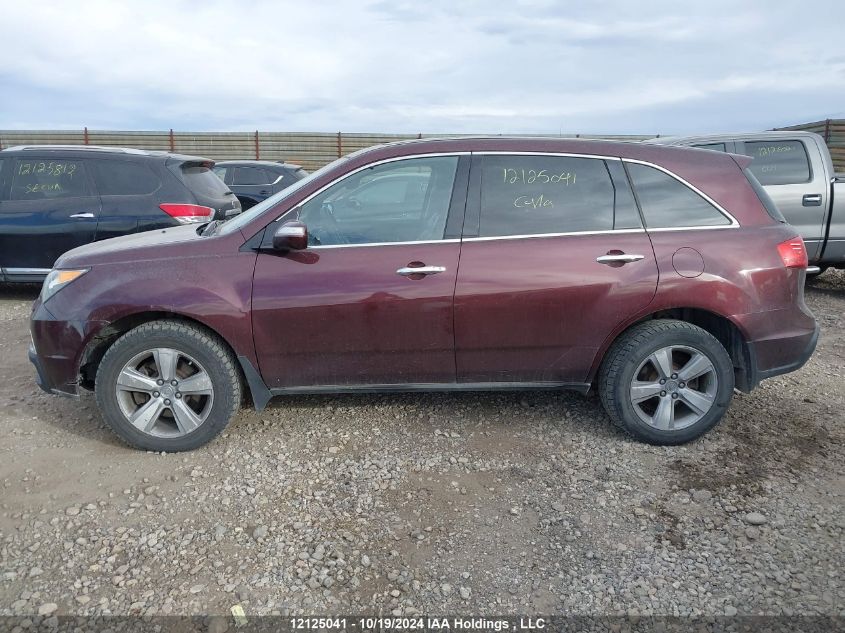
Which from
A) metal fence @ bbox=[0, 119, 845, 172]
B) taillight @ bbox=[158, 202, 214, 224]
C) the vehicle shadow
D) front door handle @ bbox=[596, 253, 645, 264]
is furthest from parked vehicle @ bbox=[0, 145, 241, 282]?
metal fence @ bbox=[0, 119, 845, 172]

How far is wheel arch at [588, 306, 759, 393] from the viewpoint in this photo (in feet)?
11.6

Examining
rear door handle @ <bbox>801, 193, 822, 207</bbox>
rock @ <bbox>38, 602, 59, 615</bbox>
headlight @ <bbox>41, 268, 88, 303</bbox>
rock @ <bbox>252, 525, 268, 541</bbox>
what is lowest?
rock @ <bbox>38, 602, 59, 615</bbox>

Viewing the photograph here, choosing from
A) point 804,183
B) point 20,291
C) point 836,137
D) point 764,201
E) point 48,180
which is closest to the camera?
point 764,201

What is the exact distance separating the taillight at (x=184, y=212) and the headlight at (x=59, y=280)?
306 centimetres

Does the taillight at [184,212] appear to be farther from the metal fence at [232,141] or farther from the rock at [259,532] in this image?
the metal fence at [232,141]

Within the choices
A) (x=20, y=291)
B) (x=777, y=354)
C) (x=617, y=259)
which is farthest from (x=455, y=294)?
(x=20, y=291)

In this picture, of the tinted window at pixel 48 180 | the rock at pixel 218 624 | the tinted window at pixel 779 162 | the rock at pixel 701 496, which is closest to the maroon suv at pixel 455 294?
the rock at pixel 701 496

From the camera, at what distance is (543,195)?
353 cm

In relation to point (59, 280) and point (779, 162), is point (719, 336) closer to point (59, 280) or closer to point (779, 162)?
point (59, 280)

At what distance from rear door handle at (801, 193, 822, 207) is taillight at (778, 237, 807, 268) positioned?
3.98 meters

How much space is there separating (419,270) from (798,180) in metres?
5.68

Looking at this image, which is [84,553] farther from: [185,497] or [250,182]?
[250,182]

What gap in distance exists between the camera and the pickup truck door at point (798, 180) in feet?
22.5

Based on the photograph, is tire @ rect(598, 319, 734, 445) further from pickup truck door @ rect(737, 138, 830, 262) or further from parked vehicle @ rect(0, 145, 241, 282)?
parked vehicle @ rect(0, 145, 241, 282)
